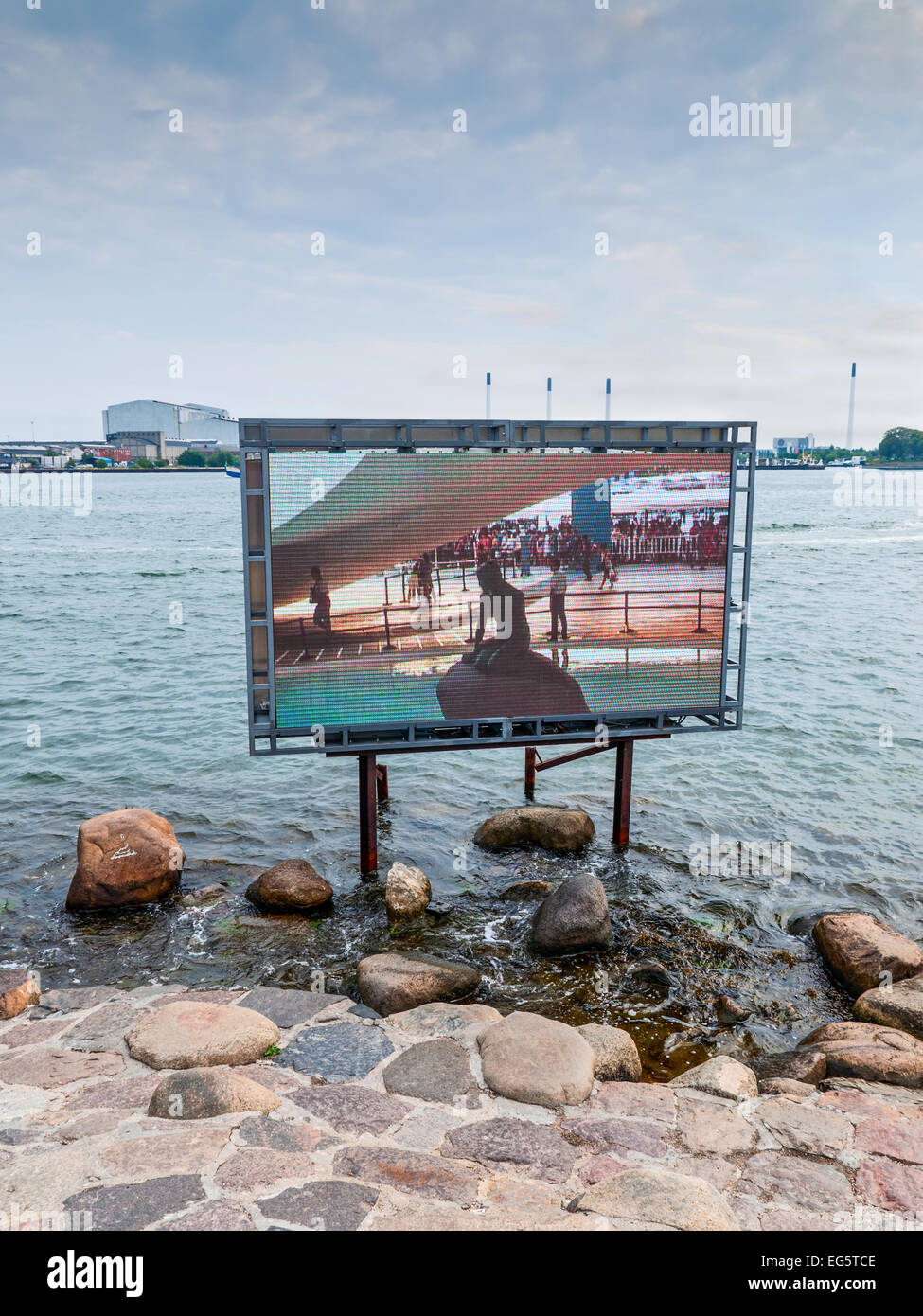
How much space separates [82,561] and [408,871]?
214 ft

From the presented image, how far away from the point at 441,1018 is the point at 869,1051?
463cm

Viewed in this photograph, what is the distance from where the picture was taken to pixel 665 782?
21266 mm

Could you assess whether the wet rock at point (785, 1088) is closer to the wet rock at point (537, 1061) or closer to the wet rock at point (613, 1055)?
the wet rock at point (613, 1055)

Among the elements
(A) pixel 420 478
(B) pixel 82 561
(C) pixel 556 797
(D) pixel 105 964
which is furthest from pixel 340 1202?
(B) pixel 82 561

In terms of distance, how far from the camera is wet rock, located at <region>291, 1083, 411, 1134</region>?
27.0 ft

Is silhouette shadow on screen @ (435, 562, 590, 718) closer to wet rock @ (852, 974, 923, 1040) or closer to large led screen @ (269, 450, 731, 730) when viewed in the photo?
large led screen @ (269, 450, 731, 730)

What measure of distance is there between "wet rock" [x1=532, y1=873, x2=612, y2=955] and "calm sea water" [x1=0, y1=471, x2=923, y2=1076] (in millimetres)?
310

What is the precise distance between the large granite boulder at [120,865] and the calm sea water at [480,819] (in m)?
0.33

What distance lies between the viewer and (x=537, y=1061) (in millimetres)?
9320

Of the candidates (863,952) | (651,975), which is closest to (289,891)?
(651,975)

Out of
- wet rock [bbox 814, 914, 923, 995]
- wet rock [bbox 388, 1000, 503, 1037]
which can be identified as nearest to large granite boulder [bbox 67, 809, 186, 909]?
wet rock [bbox 388, 1000, 503, 1037]

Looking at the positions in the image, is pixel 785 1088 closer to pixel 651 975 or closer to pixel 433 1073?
pixel 651 975

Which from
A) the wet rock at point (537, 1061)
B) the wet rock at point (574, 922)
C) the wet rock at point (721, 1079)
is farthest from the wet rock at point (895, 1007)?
the wet rock at point (537, 1061)
